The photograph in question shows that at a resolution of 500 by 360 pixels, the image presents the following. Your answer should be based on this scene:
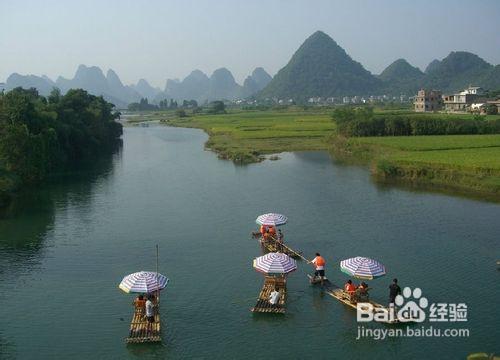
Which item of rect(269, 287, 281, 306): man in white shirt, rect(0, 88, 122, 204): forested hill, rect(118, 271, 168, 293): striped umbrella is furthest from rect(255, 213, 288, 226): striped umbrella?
rect(0, 88, 122, 204): forested hill

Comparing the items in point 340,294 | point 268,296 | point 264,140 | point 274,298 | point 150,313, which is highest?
point 264,140

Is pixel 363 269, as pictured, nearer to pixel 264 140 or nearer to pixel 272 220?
pixel 272 220

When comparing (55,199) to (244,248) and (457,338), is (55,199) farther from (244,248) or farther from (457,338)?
(457,338)

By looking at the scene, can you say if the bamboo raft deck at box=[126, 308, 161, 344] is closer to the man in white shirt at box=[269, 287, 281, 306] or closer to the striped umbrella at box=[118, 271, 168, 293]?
the striped umbrella at box=[118, 271, 168, 293]

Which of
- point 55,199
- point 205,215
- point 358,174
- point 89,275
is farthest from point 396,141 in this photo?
point 89,275

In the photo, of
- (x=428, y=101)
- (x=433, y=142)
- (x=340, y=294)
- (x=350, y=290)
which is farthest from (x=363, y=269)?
(x=428, y=101)

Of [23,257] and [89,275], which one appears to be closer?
[89,275]
